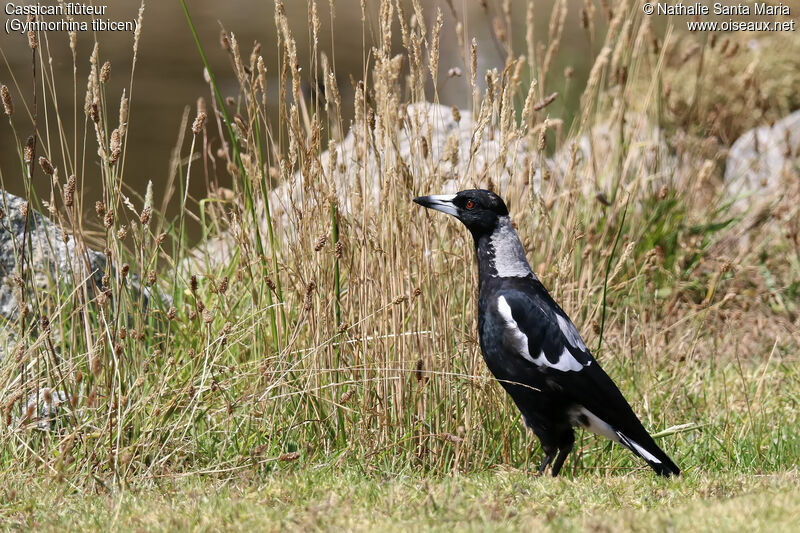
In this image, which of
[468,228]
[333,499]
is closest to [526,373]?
[468,228]

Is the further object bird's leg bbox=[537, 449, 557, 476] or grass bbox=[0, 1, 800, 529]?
bird's leg bbox=[537, 449, 557, 476]

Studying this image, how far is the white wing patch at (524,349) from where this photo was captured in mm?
3107

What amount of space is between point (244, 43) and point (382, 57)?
10.6 metres

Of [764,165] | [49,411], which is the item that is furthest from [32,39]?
[764,165]

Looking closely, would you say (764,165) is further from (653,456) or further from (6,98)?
(6,98)

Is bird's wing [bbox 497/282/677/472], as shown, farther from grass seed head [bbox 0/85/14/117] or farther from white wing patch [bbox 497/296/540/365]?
grass seed head [bbox 0/85/14/117]

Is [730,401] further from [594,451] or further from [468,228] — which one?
[468,228]

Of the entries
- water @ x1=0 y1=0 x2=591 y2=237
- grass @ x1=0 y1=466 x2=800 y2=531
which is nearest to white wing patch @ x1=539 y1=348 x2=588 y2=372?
grass @ x1=0 y1=466 x2=800 y2=531

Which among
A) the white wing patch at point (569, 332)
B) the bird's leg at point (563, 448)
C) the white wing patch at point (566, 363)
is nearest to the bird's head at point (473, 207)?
the white wing patch at point (569, 332)

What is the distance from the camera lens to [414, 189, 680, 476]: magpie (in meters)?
3.12

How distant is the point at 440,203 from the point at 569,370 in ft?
2.36

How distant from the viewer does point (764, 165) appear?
6746mm

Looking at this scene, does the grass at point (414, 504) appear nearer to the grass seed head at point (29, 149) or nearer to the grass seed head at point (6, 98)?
the grass seed head at point (29, 149)

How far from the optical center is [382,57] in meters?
3.08
